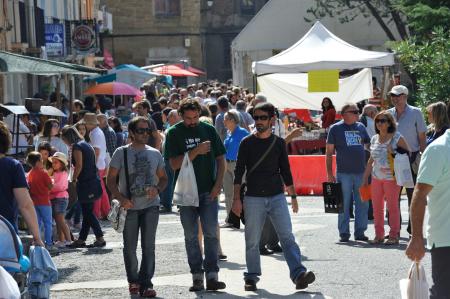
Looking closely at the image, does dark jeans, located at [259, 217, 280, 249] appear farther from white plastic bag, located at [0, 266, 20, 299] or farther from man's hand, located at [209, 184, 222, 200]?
white plastic bag, located at [0, 266, 20, 299]

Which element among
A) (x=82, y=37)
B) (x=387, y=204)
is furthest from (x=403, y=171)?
(x=82, y=37)

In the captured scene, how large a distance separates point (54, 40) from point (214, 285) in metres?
23.4

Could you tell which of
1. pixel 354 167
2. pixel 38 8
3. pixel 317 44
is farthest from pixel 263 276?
pixel 38 8

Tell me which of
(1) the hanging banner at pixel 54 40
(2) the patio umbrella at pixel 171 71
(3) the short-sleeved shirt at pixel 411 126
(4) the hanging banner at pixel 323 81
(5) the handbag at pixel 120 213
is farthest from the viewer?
(2) the patio umbrella at pixel 171 71

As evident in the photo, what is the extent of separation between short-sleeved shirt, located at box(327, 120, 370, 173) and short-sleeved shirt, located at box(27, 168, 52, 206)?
3.38m

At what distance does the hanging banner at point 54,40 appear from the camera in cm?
3309


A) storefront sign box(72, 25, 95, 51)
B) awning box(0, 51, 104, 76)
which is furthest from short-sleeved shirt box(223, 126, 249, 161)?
storefront sign box(72, 25, 95, 51)

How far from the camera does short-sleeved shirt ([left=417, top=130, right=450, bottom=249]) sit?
7027mm

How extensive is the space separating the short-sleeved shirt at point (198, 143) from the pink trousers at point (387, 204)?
335 centimetres

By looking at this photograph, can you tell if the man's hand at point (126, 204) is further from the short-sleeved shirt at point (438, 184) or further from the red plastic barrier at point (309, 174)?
the red plastic barrier at point (309, 174)

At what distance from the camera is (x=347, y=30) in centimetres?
4500

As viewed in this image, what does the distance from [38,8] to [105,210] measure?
14.9 meters

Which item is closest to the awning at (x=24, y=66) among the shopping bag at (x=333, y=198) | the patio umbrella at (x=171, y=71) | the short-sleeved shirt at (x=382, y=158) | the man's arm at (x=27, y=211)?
the shopping bag at (x=333, y=198)

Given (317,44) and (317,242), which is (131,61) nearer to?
(317,44)
